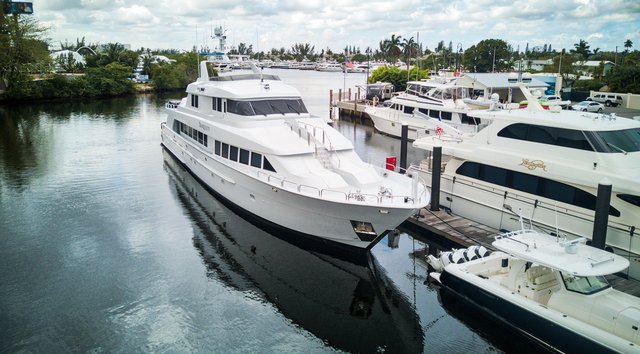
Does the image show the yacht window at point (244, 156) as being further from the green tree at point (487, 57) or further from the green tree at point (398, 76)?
the green tree at point (487, 57)

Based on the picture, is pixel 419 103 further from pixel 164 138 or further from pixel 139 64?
pixel 139 64

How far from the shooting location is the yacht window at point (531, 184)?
1566 centimetres

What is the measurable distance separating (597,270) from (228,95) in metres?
16.2

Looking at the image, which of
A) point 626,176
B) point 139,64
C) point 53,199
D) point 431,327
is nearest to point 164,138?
point 53,199

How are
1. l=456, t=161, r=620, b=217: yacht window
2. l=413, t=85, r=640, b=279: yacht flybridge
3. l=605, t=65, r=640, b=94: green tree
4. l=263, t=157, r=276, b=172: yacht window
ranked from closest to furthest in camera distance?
l=413, t=85, r=640, b=279: yacht flybridge < l=456, t=161, r=620, b=217: yacht window < l=263, t=157, r=276, b=172: yacht window < l=605, t=65, r=640, b=94: green tree

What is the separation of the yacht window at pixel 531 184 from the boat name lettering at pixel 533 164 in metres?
0.32

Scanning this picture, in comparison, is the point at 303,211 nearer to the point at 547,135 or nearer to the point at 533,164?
the point at 533,164

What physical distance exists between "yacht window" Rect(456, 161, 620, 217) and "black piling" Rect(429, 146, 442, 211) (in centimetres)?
109

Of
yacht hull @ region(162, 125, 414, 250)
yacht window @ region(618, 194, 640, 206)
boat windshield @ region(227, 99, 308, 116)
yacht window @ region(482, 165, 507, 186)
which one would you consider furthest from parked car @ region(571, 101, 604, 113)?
yacht hull @ region(162, 125, 414, 250)

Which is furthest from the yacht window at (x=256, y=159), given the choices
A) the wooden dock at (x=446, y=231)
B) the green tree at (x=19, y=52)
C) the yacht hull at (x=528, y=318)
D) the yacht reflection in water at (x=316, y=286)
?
the green tree at (x=19, y=52)

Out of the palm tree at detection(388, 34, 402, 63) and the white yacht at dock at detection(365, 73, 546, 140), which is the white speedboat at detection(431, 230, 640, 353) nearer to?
the white yacht at dock at detection(365, 73, 546, 140)

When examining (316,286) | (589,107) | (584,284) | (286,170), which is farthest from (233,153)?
(589,107)

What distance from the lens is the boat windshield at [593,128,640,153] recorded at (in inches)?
623

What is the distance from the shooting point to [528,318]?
39.0 ft
